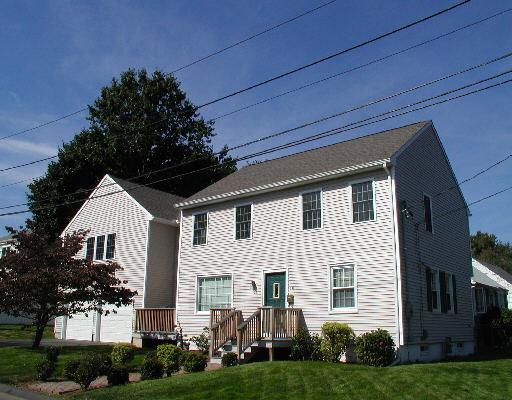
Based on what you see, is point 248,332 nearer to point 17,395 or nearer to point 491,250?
point 17,395

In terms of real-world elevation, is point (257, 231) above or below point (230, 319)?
above

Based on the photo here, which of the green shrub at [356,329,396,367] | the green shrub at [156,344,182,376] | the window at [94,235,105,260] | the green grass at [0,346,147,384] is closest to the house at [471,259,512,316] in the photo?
the green shrub at [356,329,396,367]

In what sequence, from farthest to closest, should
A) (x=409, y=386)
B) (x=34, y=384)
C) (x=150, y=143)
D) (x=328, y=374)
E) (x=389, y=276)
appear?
(x=150, y=143) < (x=389, y=276) < (x=34, y=384) < (x=328, y=374) < (x=409, y=386)

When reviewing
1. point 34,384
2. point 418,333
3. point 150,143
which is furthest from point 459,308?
point 150,143

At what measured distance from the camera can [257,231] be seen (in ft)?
71.1

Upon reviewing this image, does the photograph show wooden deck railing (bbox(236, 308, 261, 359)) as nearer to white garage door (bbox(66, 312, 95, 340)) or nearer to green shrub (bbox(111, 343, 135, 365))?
green shrub (bbox(111, 343, 135, 365))

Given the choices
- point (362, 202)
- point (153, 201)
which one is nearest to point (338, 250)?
point (362, 202)

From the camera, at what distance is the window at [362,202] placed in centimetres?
1853

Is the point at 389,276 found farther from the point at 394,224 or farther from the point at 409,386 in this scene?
the point at 409,386

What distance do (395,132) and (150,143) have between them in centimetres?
2888

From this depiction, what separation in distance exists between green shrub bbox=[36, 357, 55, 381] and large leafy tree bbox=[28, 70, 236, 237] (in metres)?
25.6

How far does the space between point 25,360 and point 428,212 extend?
1547 cm

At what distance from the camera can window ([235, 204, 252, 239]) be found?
2211 cm

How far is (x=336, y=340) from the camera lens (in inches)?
680
